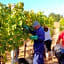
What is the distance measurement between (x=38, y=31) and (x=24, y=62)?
99 cm

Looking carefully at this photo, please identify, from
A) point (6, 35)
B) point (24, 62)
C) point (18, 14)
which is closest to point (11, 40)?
point (6, 35)

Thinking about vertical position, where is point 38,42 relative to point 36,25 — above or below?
below

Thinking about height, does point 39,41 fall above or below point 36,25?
below

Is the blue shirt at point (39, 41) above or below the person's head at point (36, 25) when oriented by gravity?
below

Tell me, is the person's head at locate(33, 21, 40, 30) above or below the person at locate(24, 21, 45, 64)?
above

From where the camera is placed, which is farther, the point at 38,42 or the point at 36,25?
the point at 38,42

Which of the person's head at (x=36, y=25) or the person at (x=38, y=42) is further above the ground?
the person's head at (x=36, y=25)

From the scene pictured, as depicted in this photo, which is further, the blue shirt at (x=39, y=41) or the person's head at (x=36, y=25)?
the blue shirt at (x=39, y=41)

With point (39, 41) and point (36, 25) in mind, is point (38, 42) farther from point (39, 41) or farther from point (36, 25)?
point (36, 25)

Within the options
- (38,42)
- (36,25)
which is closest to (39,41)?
(38,42)

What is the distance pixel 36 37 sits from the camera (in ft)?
21.9

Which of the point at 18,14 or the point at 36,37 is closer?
the point at 18,14

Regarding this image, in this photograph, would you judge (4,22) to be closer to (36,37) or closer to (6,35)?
(6,35)

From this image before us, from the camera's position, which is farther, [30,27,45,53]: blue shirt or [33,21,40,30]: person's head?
[30,27,45,53]: blue shirt
